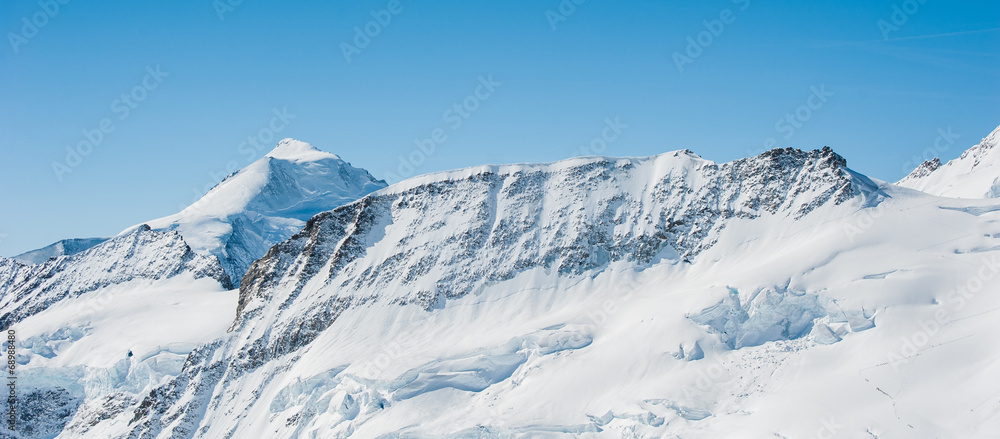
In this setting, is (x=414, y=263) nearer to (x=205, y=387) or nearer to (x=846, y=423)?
(x=205, y=387)

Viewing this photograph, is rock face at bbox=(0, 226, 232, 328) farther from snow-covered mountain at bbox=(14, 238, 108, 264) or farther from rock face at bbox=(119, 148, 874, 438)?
rock face at bbox=(119, 148, 874, 438)

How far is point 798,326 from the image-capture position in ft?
255

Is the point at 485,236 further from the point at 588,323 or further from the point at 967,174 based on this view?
the point at 967,174

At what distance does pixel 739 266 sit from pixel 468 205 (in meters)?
39.3

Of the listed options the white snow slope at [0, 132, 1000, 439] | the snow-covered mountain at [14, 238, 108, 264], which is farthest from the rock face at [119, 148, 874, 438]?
the snow-covered mountain at [14, 238, 108, 264]

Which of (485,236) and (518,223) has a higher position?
(518,223)

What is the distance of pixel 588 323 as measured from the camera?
90.4 m

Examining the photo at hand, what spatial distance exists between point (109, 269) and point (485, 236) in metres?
86.5

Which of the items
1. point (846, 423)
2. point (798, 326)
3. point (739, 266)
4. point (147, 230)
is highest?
point (147, 230)

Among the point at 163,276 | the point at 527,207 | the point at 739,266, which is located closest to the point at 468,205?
the point at 527,207
